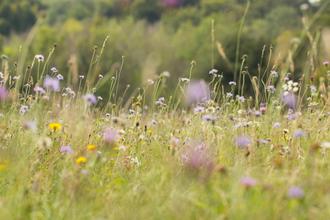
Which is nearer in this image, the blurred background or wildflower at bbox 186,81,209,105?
wildflower at bbox 186,81,209,105

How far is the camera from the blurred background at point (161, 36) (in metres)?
14.6

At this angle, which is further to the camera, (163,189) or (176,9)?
(176,9)

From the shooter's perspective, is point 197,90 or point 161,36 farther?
point 161,36

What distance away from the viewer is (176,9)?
46.0 metres

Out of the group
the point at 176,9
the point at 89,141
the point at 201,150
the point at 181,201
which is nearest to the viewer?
the point at 181,201

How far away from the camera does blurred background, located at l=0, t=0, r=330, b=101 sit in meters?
14.6

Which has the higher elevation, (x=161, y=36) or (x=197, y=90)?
(x=197, y=90)

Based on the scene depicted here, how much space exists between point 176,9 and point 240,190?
1890 inches

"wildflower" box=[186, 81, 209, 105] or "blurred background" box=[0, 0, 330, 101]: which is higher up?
"wildflower" box=[186, 81, 209, 105]

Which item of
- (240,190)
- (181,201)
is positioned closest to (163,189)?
(181,201)

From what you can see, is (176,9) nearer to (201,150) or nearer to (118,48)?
(118,48)

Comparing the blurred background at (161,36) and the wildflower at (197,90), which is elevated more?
the wildflower at (197,90)

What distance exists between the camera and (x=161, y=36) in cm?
2609

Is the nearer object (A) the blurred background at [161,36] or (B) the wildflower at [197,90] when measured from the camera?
(B) the wildflower at [197,90]
